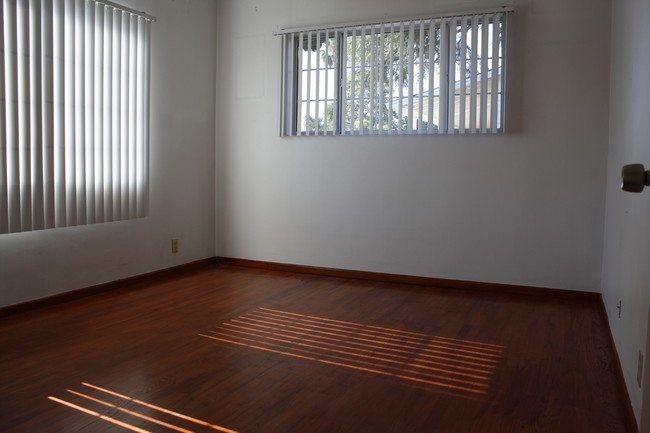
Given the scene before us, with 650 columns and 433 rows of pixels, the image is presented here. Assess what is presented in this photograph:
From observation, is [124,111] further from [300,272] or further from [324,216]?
[300,272]

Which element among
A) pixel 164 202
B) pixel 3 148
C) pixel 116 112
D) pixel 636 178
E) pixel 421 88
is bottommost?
pixel 164 202

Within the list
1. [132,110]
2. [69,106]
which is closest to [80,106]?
[69,106]

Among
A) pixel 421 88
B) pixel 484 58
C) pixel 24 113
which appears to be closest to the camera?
pixel 24 113

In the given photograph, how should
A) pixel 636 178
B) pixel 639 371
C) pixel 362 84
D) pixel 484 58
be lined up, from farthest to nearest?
pixel 362 84 → pixel 484 58 → pixel 639 371 → pixel 636 178

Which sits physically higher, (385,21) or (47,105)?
(385,21)

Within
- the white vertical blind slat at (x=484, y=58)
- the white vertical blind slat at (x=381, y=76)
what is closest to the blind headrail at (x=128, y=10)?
the white vertical blind slat at (x=381, y=76)

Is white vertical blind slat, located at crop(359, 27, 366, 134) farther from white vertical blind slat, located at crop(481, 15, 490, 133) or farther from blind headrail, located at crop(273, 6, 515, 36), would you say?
white vertical blind slat, located at crop(481, 15, 490, 133)

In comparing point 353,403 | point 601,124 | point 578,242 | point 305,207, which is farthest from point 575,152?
point 353,403

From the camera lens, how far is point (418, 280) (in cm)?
458

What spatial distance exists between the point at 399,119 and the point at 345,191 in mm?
843

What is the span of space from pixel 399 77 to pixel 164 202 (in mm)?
2427

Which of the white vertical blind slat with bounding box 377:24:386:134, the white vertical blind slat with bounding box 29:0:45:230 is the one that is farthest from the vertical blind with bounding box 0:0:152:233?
the white vertical blind slat with bounding box 377:24:386:134

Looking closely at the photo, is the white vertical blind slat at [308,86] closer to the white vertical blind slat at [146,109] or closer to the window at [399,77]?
the window at [399,77]

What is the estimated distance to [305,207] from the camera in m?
5.03
